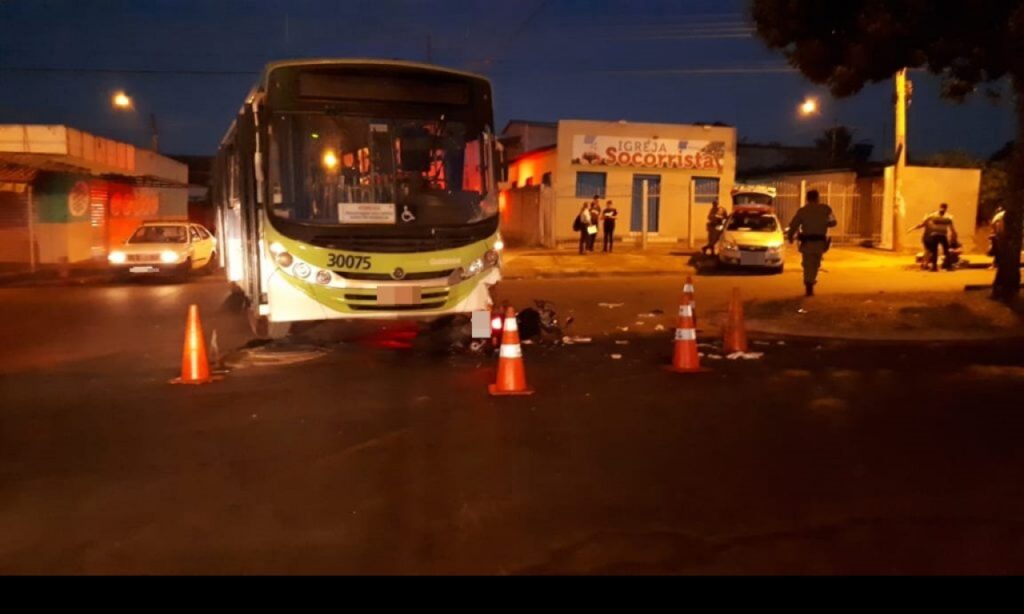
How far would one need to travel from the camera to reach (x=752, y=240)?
2366cm

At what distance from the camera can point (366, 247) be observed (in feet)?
36.1

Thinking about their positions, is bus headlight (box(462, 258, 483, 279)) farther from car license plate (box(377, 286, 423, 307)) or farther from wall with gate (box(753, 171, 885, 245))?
wall with gate (box(753, 171, 885, 245))

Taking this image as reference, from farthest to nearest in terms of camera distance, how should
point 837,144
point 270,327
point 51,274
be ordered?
point 837,144, point 51,274, point 270,327

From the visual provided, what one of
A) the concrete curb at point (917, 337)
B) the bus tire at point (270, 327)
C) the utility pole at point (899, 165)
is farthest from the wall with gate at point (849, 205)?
the bus tire at point (270, 327)

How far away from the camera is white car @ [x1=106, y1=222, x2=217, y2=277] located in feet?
76.8

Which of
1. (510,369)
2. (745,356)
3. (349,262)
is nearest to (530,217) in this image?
(745,356)

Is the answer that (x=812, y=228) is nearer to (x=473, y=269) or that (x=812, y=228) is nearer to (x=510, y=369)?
(x=473, y=269)

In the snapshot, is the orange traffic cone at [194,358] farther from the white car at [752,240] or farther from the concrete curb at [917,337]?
the white car at [752,240]

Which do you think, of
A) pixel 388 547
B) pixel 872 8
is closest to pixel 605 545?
pixel 388 547

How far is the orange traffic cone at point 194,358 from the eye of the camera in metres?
10.0

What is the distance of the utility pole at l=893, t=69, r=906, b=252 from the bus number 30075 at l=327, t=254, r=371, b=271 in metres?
20.8

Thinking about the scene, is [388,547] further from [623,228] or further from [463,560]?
[623,228]

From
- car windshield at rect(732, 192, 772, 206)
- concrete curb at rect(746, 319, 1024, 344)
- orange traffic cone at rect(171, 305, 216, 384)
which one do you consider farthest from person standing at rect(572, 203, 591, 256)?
orange traffic cone at rect(171, 305, 216, 384)

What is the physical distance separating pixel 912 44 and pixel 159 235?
730 inches
